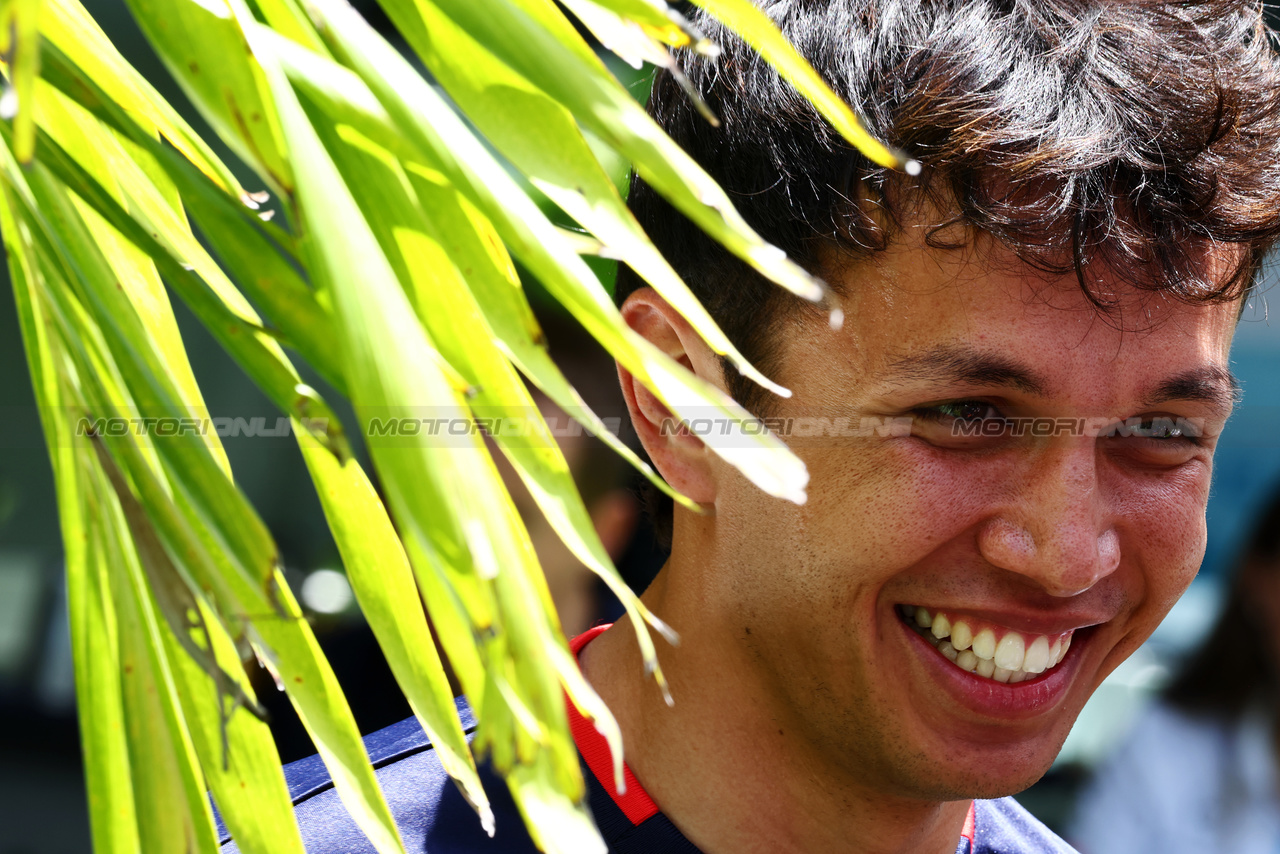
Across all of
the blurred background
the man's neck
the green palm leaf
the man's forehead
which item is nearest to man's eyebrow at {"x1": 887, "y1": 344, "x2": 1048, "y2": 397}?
the man's forehead

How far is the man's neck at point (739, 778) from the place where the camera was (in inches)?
49.1

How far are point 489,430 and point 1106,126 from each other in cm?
89

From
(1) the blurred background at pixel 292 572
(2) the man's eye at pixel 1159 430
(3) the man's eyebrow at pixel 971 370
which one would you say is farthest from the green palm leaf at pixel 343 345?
(1) the blurred background at pixel 292 572

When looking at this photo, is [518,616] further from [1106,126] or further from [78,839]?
[78,839]

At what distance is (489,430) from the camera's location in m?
0.53

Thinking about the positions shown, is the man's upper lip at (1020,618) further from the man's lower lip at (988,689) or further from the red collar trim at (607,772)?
the red collar trim at (607,772)

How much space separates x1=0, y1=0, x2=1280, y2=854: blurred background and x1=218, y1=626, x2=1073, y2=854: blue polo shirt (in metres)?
1.21

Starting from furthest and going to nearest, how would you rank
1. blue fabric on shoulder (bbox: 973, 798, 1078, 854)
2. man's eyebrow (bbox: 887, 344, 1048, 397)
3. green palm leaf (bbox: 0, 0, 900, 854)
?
blue fabric on shoulder (bbox: 973, 798, 1078, 854) < man's eyebrow (bbox: 887, 344, 1048, 397) < green palm leaf (bbox: 0, 0, 900, 854)

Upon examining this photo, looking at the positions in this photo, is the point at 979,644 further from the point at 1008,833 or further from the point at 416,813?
the point at 416,813

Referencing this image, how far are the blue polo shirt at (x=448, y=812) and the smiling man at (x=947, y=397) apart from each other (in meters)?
0.02

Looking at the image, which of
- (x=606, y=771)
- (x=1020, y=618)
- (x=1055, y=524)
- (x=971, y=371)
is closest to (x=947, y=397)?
(x=971, y=371)

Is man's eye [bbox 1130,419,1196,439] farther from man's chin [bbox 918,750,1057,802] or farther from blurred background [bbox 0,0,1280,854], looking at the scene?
blurred background [bbox 0,0,1280,854]

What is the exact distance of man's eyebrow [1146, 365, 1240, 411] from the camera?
3.66 feet

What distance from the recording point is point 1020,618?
1146 mm
